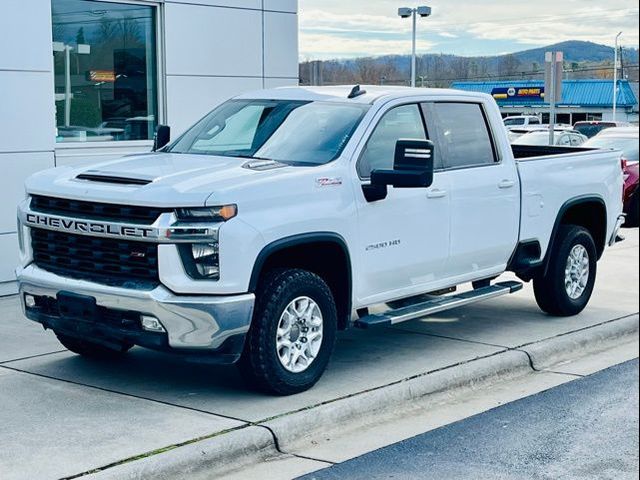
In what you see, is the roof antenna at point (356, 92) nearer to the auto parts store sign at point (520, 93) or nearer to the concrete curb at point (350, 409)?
the concrete curb at point (350, 409)

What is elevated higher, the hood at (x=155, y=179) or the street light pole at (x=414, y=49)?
the street light pole at (x=414, y=49)

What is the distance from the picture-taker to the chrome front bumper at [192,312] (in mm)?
6242

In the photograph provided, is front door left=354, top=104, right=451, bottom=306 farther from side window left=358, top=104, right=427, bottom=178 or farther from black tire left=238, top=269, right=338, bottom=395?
black tire left=238, top=269, right=338, bottom=395

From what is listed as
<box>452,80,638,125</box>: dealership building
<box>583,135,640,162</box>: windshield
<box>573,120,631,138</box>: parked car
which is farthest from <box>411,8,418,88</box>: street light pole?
<box>573,120,631,138</box>: parked car

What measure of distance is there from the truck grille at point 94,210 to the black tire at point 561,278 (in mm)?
4359

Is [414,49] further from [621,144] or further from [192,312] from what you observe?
[192,312]

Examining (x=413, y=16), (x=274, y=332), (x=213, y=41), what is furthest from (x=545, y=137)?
(x=274, y=332)

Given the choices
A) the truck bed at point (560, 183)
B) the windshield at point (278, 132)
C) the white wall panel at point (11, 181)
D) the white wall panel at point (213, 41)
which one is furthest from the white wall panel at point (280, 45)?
the windshield at point (278, 132)

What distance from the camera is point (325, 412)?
6422 mm

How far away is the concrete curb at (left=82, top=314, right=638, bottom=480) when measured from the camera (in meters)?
5.47

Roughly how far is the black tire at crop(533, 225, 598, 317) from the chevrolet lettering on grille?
441 centimetres

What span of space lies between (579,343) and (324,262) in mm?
2722

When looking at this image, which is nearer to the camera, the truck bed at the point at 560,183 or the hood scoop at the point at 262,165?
the hood scoop at the point at 262,165

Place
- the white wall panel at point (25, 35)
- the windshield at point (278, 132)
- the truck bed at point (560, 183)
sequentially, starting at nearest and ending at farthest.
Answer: the windshield at point (278, 132) < the truck bed at point (560, 183) < the white wall panel at point (25, 35)
